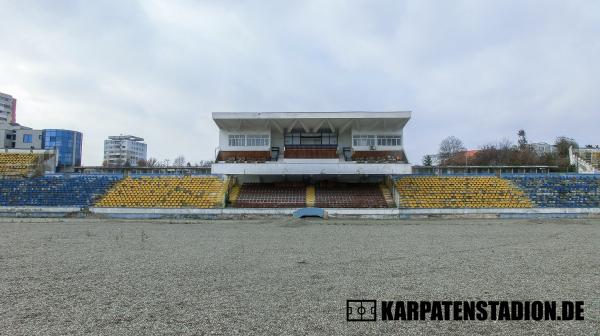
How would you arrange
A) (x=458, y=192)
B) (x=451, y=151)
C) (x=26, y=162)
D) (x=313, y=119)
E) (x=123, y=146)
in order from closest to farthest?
(x=458, y=192) < (x=313, y=119) < (x=26, y=162) < (x=451, y=151) < (x=123, y=146)

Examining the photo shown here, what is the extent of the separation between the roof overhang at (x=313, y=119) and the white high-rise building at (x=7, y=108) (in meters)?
84.5

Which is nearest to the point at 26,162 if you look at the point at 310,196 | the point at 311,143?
the point at 311,143

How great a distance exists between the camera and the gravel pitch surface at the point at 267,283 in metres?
5.18

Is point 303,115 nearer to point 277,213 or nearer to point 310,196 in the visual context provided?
point 310,196

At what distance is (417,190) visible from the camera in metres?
31.6

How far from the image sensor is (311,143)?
35.6 metres

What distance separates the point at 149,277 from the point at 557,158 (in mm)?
63941

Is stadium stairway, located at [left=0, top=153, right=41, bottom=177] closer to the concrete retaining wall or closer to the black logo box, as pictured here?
the concrete retaining wall

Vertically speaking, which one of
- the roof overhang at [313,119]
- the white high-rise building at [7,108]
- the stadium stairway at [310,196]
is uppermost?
the white high-rise building at [7,108]

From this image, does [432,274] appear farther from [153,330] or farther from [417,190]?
[417,190]

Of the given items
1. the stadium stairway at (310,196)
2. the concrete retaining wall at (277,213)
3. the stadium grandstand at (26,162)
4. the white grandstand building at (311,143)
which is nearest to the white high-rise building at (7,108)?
the stadium grandstand at (26,162)

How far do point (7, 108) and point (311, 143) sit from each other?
92709 mm

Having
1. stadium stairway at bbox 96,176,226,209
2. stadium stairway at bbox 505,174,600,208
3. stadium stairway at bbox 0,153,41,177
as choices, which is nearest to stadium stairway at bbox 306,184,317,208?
stadium stairway at bbox 96,176,226,209

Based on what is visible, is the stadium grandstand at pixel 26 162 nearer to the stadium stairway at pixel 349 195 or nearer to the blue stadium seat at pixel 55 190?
the blue stadium seat at pixel 55 190
